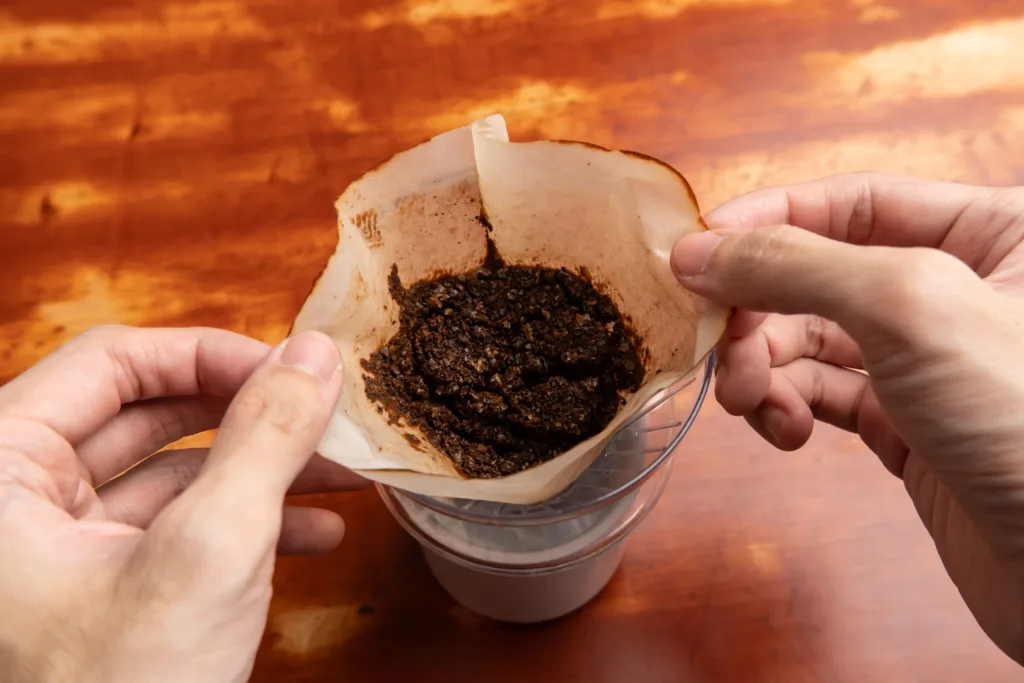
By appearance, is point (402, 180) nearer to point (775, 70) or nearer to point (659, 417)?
point (659, 417)

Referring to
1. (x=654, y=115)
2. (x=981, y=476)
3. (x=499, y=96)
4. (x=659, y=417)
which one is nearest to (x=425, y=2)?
(x=499, y=96)

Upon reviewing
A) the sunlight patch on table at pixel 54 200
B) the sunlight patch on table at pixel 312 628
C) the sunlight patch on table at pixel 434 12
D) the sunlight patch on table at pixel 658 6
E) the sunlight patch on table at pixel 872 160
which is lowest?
the sunlight patch on table at pixel 312 628

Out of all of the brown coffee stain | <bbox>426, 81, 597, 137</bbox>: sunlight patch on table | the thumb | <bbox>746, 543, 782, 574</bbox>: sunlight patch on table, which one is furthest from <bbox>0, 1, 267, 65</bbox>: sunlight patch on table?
<bbox>746, 543, 782, 574</bbox>: sunlight patch on table

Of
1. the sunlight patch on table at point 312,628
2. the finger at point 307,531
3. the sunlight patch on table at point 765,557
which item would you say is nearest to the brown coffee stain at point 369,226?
the finger at point 307,531

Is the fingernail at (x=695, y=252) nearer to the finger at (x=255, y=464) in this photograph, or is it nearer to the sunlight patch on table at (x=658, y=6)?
the finger at (x=255, y=464)

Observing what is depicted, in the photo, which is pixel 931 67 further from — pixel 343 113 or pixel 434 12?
pixel 343 113

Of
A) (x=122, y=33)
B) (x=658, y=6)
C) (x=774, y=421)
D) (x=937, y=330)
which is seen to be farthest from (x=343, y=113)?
(x=937, y=330)
